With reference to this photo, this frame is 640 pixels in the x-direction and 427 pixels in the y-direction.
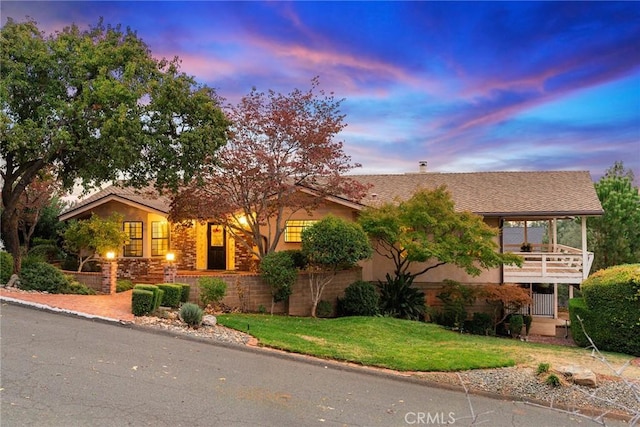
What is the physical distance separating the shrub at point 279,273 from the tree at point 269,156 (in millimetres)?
1936

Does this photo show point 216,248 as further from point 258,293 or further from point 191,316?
point 191,316

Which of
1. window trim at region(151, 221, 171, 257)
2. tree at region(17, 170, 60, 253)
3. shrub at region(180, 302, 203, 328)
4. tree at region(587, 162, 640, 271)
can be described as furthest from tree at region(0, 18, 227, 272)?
tree at region(587, 162, 640, 271)

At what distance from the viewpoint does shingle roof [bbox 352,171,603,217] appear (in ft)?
63.5

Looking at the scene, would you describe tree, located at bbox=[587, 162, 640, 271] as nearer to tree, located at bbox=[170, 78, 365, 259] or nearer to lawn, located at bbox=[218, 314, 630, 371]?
lawn, located at bbox=[218, 314, 630, 371]

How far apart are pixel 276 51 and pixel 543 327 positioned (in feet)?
48.8

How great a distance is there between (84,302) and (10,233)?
4518mm

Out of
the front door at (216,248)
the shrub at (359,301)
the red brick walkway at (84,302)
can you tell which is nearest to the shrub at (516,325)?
the shrub at (359,301)

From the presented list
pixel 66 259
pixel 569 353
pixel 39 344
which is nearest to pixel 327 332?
pixel 569 353

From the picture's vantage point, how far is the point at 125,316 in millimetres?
11109

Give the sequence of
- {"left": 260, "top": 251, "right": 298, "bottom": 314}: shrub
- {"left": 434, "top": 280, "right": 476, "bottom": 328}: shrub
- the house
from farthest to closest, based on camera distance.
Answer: the house
{"left": 434, "top": 280, "right": 476, "bottom": 328}: shrub
{"left": 260, "top": 251, "right": 298, "bottom": 314}: shrub

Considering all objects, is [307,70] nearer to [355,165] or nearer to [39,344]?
[355,165]

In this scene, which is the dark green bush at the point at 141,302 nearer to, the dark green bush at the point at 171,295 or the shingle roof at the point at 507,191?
the dark green bush at the point at 171,295

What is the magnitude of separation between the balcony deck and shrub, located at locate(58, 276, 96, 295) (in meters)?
15.2

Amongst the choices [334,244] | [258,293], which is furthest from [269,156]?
[258,293]
